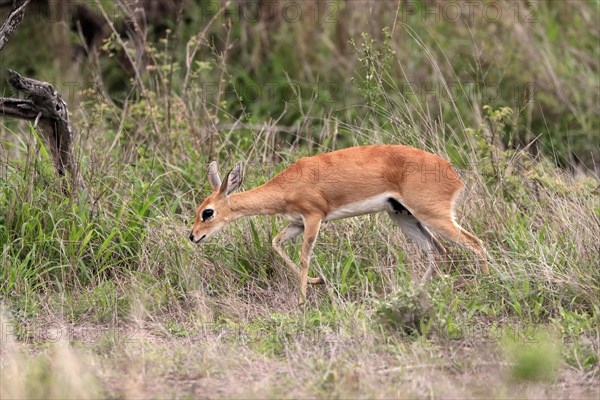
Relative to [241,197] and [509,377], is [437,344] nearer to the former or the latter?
[509,377]

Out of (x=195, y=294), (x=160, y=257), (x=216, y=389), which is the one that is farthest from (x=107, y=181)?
(x=216, y=389)

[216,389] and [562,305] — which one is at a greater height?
[216,389]

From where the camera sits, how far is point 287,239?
7.35 metres

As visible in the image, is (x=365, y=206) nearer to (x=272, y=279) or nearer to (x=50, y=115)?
(x=272, y=279)

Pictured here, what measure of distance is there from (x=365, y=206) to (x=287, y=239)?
0.66 meters

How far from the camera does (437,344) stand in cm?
589

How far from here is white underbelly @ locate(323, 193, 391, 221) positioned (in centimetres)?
709

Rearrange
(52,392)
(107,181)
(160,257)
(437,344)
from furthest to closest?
(107,181) < (160,257) < (437,344) < (52,392)

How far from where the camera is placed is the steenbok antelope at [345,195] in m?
7.07

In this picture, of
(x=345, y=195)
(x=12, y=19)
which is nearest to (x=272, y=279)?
(x=345, y=195)

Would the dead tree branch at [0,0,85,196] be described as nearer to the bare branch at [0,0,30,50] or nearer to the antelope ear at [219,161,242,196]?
the bare branch at [0,0,30,50]

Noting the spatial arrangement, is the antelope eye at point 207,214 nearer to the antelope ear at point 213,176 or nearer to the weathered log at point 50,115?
the antelope ear at point 213,176

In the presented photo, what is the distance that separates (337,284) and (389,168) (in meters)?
0.90

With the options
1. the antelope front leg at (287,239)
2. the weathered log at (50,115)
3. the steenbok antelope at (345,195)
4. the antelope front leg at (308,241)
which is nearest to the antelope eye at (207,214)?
the steenbok antelope at (345,195)
